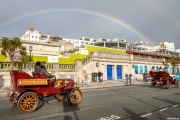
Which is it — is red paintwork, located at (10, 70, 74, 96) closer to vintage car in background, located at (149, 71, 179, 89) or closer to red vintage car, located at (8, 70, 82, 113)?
red vintage car, located at (8, 70, 82, 113)

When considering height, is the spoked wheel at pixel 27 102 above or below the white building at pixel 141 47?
below

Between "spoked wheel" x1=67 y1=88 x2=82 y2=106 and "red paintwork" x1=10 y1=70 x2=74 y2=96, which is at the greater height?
"red paintwork" x1=10 y1=70 x2=74 y2=96

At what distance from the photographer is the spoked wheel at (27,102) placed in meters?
6.45

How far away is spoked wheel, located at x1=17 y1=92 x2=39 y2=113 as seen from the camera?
21.2 feet

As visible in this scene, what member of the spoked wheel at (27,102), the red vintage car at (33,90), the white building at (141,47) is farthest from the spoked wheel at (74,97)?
the white building at (141,47)

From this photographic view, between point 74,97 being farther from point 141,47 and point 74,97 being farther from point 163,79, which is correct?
point 141,47

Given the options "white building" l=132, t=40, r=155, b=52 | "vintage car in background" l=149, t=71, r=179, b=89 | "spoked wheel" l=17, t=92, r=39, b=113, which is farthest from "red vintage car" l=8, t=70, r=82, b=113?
"white building" l=132, t=40, r=155, b=52

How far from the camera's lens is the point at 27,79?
22.0 ft

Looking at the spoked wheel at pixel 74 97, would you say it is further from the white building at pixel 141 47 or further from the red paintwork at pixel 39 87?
the white building at pixel 141 47

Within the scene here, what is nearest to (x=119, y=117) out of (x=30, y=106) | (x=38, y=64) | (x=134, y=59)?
(x=30, y=106)

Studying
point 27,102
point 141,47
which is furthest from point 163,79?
point 141,47

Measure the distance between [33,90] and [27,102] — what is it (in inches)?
24.5

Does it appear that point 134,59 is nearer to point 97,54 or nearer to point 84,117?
point 97,54

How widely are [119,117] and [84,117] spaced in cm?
141
